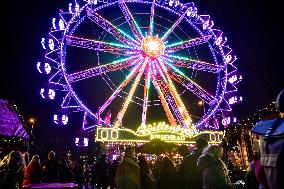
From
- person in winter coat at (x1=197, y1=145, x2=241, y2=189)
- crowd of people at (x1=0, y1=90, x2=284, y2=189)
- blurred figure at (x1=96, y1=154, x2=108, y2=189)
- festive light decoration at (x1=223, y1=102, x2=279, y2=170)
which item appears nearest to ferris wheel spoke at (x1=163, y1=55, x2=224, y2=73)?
festive light decoration at (x1=223, y1=102, x2=279, y2=170)

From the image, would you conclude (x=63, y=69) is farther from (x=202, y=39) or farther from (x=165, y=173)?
(x=165, y=173)

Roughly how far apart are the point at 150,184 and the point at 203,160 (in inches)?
93.2

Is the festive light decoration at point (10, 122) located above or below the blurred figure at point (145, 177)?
above

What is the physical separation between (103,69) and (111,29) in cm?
250

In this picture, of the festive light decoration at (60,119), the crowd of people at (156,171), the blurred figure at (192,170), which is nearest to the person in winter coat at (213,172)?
the crowd of people at (156,171)

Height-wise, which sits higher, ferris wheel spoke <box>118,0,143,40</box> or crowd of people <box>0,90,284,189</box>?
ferris wheel spoke <box>118,0,143,40</box>

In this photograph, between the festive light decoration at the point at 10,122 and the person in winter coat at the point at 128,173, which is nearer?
the person in winter coat at the point at 128,173

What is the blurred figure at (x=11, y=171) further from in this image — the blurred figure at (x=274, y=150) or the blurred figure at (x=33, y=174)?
the blurred figure at (x=274, y=150)

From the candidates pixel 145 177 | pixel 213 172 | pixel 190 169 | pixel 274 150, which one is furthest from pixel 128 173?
pixel 274 150

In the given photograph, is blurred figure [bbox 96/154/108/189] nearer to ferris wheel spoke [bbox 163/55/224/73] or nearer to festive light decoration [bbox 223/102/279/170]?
festive light decoration [bbox 223/102/279/170]

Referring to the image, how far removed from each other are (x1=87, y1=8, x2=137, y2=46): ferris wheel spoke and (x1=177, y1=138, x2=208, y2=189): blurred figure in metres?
13.7

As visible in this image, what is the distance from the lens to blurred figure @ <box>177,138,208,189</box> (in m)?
6.21

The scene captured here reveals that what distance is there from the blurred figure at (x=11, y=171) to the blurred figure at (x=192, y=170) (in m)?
3.57

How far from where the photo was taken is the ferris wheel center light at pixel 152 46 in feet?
64.5
